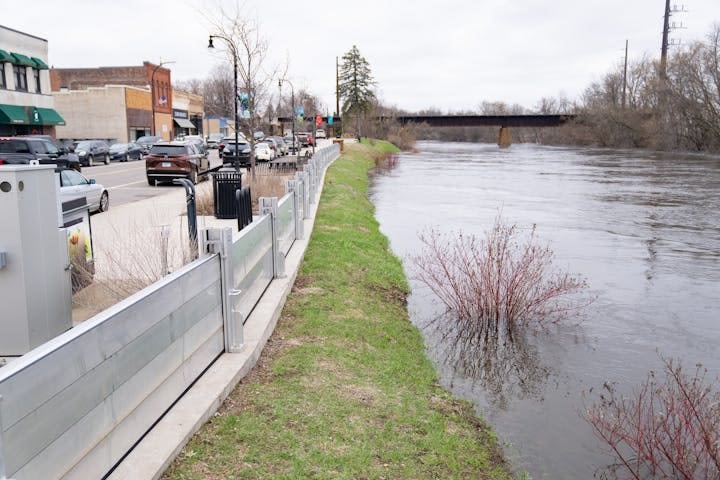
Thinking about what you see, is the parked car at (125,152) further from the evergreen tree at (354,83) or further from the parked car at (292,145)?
the evergreen tree at (354,83)

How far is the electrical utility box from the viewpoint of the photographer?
17.6 feet

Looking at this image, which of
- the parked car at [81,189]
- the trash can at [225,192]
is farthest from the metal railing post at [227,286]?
the parked car at [81,189]

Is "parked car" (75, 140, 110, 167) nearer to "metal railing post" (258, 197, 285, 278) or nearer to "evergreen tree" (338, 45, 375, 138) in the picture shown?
"metal railing post" (258, 197, 285, 278)

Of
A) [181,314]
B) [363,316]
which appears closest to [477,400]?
[363,316]

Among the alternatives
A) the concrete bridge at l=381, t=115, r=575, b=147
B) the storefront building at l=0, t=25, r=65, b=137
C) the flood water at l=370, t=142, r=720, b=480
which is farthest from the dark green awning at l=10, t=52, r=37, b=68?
the concrete bridge at l=381, t=115, r=575, b=147

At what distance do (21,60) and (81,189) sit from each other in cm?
3401

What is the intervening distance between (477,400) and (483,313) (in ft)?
10.1

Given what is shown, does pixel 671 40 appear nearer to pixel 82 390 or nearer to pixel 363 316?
pixel 363 316

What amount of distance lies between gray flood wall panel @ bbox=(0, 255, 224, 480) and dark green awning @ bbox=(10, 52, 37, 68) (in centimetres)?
4502

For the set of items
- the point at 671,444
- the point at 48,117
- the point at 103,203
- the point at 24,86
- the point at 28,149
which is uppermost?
the point at 24,86

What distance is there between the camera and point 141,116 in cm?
6775

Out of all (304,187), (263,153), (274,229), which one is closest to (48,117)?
(263,153)

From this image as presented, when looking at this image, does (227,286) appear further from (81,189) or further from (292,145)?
(292,145)

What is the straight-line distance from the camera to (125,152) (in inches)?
1821
